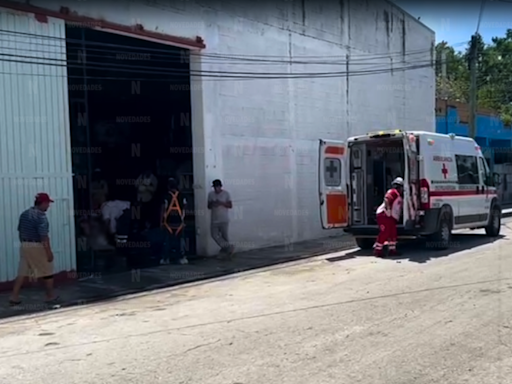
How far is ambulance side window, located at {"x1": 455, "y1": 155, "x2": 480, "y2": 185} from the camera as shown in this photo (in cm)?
1473

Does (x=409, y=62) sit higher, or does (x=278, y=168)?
(x=409, y=62)

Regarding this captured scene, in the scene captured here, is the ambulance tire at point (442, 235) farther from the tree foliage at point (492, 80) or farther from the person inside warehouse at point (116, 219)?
the tree foliage at point (492, 80)

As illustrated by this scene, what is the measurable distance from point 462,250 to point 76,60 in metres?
9.30

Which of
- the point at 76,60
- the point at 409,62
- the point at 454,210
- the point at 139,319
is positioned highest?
the point at 409,62

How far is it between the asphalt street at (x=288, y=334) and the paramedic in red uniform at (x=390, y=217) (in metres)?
2.23

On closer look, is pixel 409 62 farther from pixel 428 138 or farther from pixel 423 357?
pixel 423 357

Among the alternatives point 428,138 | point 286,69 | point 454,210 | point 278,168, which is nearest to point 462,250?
point 454,210

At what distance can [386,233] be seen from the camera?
13094 mm

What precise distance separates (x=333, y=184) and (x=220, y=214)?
9.07 feet

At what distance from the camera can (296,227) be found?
16891mm

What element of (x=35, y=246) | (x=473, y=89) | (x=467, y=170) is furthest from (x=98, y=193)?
(x=473, y=89)

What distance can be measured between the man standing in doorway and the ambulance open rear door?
Result: 2.16 metres

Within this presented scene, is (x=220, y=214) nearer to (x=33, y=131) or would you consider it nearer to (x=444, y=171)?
(x=33, y=131)

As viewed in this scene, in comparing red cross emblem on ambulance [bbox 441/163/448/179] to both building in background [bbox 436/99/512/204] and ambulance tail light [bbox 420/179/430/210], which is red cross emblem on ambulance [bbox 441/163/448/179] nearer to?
ambulance tail light [bbox 420/179/430/210]
